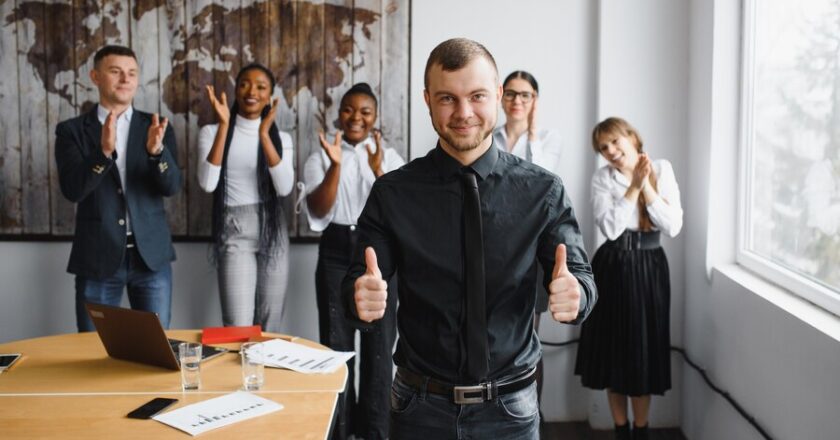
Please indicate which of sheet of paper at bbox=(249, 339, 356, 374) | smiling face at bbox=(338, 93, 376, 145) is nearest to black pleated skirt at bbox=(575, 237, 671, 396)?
smiling face at bbox=(338, 93, 376, 145)

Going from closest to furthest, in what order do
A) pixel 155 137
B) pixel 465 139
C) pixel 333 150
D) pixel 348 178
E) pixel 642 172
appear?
1. pixel 465 139
2. pixel 642 172
3. pixel 155 137
4. pixel 333 150
5. pixel 348 178

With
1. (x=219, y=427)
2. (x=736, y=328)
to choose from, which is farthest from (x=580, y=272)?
(x=736, y=328)

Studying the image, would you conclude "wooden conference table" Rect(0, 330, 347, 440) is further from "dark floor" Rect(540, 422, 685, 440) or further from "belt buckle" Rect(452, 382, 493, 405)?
"dark floor" Rect(540, 422, 685, 440)

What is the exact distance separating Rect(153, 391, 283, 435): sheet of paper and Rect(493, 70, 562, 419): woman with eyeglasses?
1756 millimetres

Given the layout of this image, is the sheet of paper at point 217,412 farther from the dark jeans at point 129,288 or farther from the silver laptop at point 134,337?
the dark jeans at point 129,288

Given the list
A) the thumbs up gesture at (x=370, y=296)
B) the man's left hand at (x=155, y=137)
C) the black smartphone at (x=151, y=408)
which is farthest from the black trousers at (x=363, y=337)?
the thumbs up gesture at (x=370, y=296)

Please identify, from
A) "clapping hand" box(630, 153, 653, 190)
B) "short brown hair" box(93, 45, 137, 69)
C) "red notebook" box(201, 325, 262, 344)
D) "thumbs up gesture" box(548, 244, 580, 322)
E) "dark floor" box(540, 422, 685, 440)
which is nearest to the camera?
"thumbs up gesture" box(548, 244, 580, 322)

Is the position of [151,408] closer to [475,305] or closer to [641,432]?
[475,305]

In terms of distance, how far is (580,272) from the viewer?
1.81 metres

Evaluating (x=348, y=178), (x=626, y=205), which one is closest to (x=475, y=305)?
(x=626, y=205)

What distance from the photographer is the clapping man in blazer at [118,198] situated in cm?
346

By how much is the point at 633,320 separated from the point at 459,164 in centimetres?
185

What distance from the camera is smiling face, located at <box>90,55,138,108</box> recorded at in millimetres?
3508

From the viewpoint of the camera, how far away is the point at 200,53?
3941 millimetres
